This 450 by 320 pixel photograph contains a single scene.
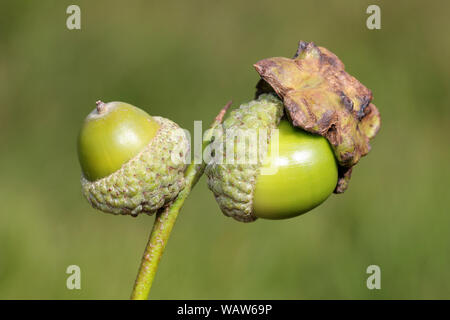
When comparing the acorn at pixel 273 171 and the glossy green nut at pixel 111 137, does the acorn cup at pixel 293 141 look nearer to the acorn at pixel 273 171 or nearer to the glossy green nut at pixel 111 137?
the acorn at pixel 273 171

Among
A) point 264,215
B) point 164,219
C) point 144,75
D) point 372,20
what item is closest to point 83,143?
point 164,219

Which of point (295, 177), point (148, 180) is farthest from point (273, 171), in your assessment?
point (148, 180)

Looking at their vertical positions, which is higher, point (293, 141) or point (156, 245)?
point (293, 141)

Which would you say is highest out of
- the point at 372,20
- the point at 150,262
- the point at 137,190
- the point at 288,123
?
the point at 372,20

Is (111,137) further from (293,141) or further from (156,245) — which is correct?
(293,141)

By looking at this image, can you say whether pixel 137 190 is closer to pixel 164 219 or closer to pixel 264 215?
pixel 164 219

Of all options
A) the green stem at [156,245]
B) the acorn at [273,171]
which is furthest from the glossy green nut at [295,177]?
the green stem at [156,245]
